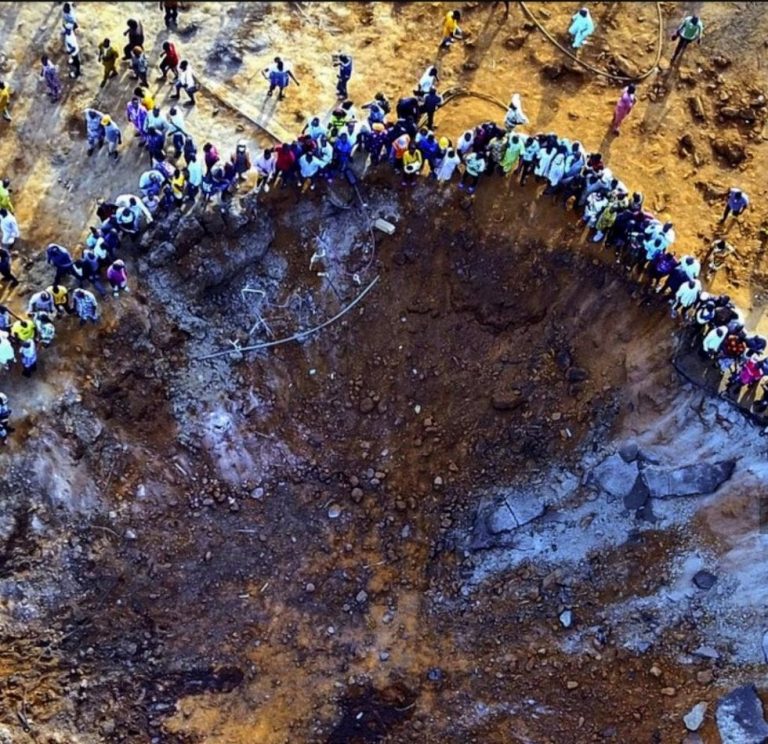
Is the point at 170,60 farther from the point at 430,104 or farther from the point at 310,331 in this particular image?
the point at 310,331

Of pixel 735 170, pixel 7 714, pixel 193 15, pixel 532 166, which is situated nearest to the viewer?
pixel 7 714

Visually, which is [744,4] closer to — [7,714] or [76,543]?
[76,543]

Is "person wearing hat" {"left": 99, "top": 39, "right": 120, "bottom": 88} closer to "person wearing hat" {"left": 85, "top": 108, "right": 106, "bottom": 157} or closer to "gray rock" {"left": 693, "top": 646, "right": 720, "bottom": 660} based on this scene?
"person wearing hat" {"left": 85, "top": 108, "right": 106, "bottom": 157}

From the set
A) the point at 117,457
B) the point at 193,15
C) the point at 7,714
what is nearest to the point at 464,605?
the point at 117,457

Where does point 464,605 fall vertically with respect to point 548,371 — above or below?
below

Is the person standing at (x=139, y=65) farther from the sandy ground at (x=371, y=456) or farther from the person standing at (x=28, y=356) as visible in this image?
the person standing at (x=28, y=356)

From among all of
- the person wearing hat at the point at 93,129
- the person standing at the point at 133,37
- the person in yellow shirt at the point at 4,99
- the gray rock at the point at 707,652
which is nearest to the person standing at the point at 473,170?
the person wearing hat at the point at 93,129
